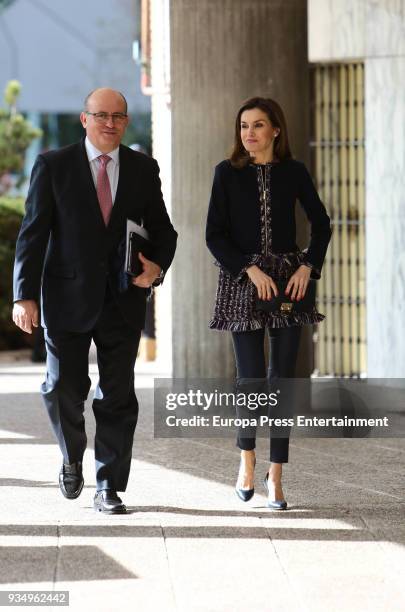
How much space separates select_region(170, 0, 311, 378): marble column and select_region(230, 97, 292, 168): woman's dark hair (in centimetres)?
293

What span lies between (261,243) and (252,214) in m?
0.14

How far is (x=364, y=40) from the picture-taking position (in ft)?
33.4

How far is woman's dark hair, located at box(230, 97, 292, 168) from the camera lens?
21.2ft

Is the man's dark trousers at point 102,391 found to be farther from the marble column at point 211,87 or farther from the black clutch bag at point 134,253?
the marble column at point 211,87

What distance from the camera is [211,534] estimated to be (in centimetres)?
600

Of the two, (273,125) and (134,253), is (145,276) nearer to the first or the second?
(134,253)

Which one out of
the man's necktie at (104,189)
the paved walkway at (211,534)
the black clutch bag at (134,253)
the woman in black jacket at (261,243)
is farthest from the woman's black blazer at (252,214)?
the paved walkway at (211,534)

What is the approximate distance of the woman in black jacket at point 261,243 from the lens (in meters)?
6.46

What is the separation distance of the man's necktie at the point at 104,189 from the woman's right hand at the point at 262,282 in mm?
704

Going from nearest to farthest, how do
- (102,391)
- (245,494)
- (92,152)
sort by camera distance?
1. (92,152)
2. (102,391)
3. (245,494)

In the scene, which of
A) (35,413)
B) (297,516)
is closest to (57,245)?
(297,516)

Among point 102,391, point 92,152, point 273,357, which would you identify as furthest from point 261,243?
point 102,391

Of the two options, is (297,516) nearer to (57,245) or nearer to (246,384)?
(246,384)

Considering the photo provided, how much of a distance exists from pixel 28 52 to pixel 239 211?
34.3 metres
